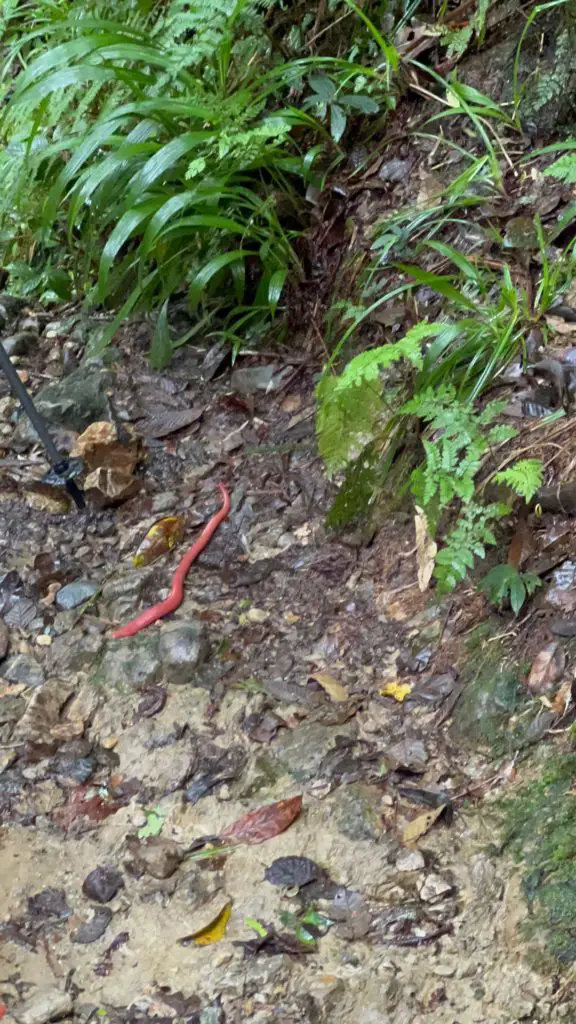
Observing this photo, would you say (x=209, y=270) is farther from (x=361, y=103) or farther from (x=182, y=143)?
(x=361, y=103)

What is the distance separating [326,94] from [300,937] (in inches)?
98.0

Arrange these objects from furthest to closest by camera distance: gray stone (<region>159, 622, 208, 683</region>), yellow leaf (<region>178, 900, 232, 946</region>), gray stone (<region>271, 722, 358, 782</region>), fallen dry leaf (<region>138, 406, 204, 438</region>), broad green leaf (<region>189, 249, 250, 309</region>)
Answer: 1. fallen dry leaf (<region>138, 406, 204, 438</region>)
2. broad green leaf (<region>189, 249, 250, 309</region>)
3. gray stone (<region>159, 622, 208, 683</region>)
4. gray stone (<region>271, 722, 358, 782</region>)
5. yellow leaf (<region>178, 900, 232, 946</region>)

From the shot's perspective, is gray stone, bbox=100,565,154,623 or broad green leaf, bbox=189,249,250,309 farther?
broad green leaf, bbox=189,249,250,309

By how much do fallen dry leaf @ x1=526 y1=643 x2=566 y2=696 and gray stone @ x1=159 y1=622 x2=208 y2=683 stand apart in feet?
2.86

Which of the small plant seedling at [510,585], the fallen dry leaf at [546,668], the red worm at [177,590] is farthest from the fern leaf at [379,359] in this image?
the red worm at [177,590]

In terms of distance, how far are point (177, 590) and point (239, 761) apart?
0.60 metres

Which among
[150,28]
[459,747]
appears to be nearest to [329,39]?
[150,28]

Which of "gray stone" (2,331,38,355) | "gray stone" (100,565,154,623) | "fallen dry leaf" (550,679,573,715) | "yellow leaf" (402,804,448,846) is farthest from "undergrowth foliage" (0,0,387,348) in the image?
"yellow leaf" (402,804,448,846)

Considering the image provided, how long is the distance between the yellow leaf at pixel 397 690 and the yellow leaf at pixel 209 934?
63cm

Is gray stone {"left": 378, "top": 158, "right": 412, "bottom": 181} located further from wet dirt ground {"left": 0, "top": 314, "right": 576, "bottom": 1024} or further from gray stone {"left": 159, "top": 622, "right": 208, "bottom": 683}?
gray stone {"left": 159, "top": 622, "right": 208, "bottom": 683}

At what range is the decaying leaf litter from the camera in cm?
176

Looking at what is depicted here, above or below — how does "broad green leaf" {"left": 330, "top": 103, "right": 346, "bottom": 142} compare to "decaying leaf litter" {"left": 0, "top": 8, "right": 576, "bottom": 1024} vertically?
above

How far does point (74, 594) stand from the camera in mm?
2752

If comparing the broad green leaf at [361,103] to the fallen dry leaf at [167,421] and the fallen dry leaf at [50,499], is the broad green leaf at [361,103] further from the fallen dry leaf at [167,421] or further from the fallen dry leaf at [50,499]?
the fallen dry leaf at [50,499]
